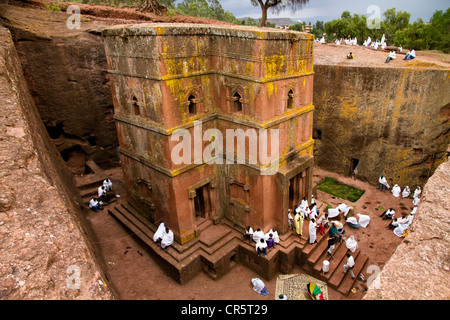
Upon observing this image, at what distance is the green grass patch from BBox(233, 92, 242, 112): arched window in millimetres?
7833

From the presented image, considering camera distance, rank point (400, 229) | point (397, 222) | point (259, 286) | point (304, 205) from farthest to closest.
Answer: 1. point (397, 222)
2. point (400, 229)
3. point (304, 205)
4. point (259, 286)

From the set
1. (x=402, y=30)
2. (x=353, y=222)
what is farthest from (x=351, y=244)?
(x=402, y=30)

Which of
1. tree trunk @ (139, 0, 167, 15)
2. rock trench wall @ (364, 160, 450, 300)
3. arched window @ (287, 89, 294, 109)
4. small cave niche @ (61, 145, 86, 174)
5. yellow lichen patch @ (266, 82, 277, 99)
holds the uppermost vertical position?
tree trunk @ (139, 0, 167, 15)

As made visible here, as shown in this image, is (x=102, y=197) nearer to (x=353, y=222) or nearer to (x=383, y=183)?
(x=353, y=222)

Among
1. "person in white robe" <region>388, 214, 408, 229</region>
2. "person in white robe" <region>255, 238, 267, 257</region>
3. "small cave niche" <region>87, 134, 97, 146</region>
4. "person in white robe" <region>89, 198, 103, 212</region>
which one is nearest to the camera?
"person in white robe" <region>255, 238, 267, 257</region>

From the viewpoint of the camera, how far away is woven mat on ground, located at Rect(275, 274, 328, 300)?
9594 mm

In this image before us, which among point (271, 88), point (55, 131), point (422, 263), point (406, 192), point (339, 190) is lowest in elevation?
point (339, 190)

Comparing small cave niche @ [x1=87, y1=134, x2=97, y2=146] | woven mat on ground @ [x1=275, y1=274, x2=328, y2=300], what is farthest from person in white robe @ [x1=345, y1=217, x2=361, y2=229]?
small cave niche @ [x1=87, y1=134, x2=97, y2=146]

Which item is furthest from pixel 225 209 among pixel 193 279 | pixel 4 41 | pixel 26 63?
pixel 26 63

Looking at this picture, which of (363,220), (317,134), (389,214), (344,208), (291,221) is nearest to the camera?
(291,221)

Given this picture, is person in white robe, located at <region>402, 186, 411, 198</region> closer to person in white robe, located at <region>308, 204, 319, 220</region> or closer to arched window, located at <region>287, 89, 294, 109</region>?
person in white robe, located at <region>308, 204, 319, 220</region>

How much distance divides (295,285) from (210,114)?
251 inches

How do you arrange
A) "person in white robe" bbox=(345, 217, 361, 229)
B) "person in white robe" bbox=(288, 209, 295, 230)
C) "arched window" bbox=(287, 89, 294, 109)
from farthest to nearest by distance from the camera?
"person in white robe" bbox=(345, 217, 361, 229) < "person in white robe" bbox=(288, 209, 295, 230) < "arched window" bbox=(287, 89, 294, 109)

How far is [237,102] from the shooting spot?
9875 millimetres
